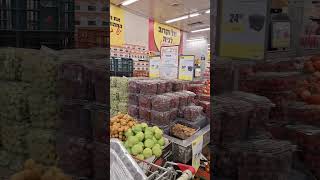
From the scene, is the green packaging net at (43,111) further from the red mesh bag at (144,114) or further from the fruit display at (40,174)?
the red mesh bag at (144,114)

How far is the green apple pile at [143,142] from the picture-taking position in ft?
12.4

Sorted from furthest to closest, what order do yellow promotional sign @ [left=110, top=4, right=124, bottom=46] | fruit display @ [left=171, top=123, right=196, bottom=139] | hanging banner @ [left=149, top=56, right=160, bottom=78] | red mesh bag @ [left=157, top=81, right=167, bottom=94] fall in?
yellow promotional sign @ [left=110, top=4, right=124, bottom=46]
hanging banner @ [left=149, top=56, right=160, bottom=78]
red mesh bag @ [left=157, top=81, right=167, bottom=94]
fruit display @ [left=171, top=123, right=196, bottom=139]

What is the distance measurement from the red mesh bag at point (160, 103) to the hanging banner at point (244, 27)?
3.49 meters

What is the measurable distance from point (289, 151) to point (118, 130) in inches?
117

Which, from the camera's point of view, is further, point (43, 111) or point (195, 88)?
point (195, 88)

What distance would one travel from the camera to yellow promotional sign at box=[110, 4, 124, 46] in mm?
8281

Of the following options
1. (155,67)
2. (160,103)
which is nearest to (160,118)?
(160,103)

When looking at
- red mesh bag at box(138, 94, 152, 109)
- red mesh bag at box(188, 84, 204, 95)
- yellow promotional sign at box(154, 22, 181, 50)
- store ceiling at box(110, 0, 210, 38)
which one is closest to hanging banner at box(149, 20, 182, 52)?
yellow promotional sign at box(154, 22, 181, 50)

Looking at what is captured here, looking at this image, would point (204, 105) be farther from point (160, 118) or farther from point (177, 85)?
point (160, 118)

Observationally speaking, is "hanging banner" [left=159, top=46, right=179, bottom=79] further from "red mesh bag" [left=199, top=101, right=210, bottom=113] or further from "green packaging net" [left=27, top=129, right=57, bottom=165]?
"green packaging net" [left=27, top=129, right=57, bottom=165]

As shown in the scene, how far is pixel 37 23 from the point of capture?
1468 mm

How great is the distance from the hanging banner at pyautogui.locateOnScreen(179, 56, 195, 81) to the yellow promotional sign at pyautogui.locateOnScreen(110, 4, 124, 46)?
2417 mm

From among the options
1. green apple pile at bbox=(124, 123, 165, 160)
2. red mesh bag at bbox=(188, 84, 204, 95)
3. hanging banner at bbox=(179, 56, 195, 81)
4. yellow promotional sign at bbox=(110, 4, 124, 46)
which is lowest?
green apple pile at bbox=(124, 123, 165, 160)

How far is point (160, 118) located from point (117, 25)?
16.1ft
